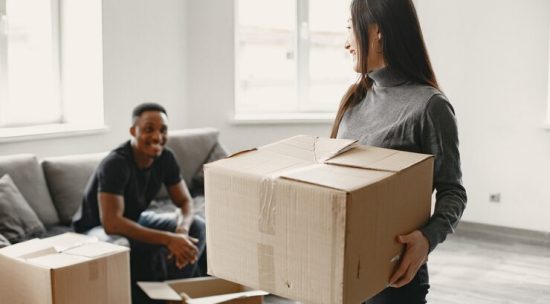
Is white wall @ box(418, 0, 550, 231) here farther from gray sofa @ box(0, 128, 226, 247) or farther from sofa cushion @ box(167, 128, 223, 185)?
gray sofa @ box(0, 128, 226, 247)

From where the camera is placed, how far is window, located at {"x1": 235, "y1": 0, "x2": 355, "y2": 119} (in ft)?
18.0

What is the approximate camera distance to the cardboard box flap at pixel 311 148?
1298 mm

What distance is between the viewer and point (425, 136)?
1411mm

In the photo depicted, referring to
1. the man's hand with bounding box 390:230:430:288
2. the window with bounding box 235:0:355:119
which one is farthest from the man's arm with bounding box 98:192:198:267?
the window with bounding box 235:0:355:119

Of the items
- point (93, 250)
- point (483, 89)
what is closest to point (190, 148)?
point (93, 250)

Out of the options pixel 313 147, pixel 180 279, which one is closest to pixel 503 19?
pixel 180 279

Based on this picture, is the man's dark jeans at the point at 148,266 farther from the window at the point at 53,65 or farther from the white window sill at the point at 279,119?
the white window sill at the point at 279,119

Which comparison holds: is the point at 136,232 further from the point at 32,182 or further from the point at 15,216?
the point at 32,182

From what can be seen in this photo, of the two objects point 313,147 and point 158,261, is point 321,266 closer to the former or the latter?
point 313,147

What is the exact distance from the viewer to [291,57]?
5551 mm

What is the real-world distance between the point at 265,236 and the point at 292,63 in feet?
14.6

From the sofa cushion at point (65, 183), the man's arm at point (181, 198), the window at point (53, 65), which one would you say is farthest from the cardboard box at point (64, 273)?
the window at point (53, 65)

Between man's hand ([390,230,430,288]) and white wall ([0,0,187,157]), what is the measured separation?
320 centimetres

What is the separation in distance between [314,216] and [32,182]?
2.69m
